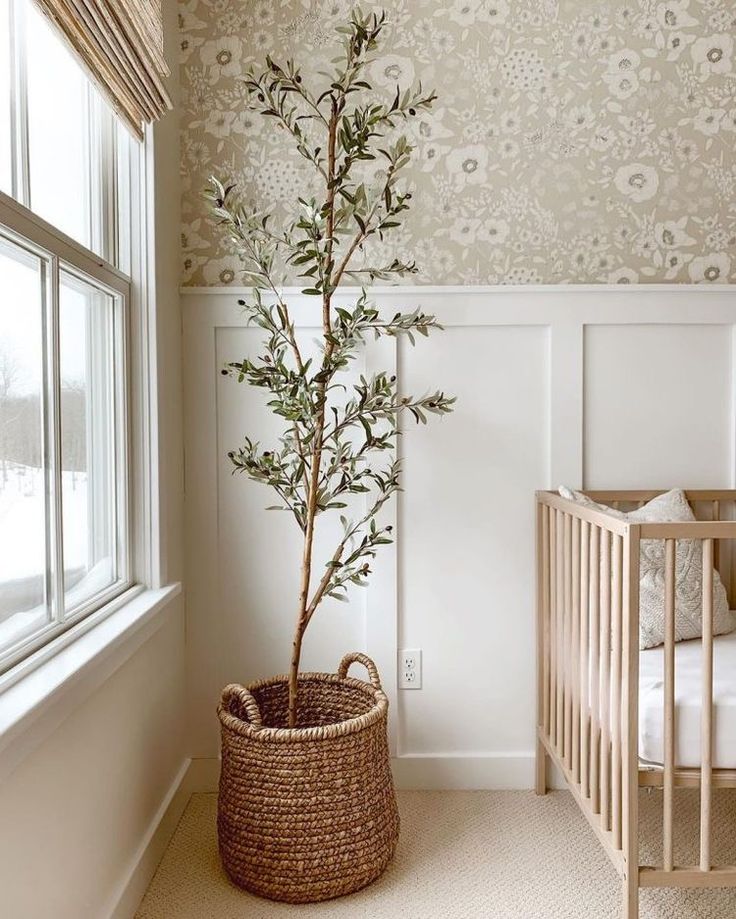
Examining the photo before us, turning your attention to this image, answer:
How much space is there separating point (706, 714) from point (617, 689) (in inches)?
6.4

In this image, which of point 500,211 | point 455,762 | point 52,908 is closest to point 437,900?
point 455,762

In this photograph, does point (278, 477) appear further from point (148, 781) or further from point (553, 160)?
point (553, 160)

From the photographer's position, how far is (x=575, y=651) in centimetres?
189

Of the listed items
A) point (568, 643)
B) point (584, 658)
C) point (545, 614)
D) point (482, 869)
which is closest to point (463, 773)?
point (482, 869)

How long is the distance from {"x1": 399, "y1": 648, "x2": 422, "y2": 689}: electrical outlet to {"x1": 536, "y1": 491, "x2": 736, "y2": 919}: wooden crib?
43 cm

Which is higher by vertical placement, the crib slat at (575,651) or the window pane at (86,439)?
the window pane at (86,439)

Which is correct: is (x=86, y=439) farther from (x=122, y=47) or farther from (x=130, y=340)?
(x=122, y=47)

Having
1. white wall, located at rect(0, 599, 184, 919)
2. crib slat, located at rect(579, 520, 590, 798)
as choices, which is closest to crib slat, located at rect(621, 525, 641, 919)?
crib slat, located at rect(579, 520, 590, 798)

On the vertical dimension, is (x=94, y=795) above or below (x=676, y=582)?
below

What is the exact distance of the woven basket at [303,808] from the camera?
5.80ft

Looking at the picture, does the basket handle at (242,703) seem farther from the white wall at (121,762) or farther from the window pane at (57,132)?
the window pane at (57,132)

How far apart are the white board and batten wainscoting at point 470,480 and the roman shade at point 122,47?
24.5 inches

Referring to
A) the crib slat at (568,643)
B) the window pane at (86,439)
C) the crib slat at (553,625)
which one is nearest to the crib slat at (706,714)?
the crib slat at (568,643)

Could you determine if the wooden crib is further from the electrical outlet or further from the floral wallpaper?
the floral wallpaper
